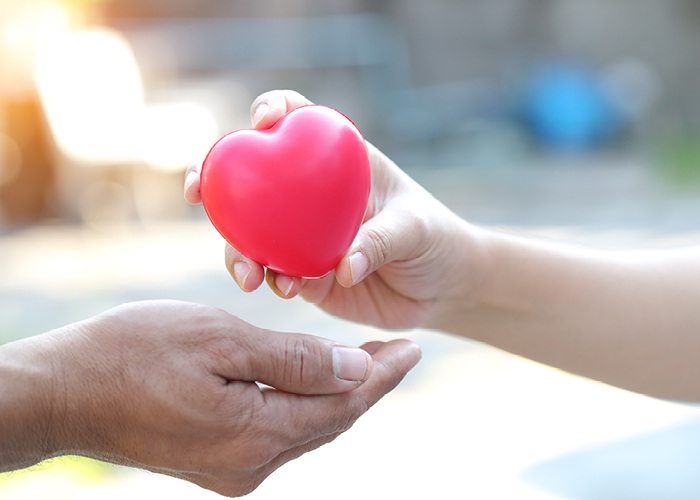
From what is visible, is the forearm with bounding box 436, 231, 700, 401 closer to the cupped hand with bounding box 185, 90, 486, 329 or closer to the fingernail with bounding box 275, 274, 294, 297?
the cupped hand with bounding box 185, 90, 486, 329

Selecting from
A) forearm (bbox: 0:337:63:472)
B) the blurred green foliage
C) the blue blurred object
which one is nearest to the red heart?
forearm (bbox: 0:337:63:472)

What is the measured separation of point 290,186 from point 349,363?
35 cm

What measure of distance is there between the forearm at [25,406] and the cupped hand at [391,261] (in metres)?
0.38

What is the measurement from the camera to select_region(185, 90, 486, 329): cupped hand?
1341 mm

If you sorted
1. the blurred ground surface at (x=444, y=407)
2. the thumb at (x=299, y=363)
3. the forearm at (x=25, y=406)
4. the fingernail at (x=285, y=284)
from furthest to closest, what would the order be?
the blurred ground surface at (x=444, y=407)
the fingernail at (x=285, y=284)
the thumb at (x=299, y=363)
the forearm at (x=25, y=406)

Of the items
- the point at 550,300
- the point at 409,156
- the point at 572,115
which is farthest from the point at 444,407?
the point at 572,115

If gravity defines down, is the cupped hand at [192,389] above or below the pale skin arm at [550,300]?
below

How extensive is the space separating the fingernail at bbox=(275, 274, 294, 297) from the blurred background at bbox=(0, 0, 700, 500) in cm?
69

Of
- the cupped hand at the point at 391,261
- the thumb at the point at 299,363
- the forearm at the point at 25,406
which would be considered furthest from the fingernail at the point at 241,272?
the forearm at the point at 25,406

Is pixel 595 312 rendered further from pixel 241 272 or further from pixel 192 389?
pixel 192 389

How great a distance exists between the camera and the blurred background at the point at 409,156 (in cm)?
280

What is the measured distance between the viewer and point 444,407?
318 centimetres

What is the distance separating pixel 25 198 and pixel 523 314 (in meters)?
6.86

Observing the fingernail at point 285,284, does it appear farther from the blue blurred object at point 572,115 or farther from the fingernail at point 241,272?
the blue blurred object at point 572,115
